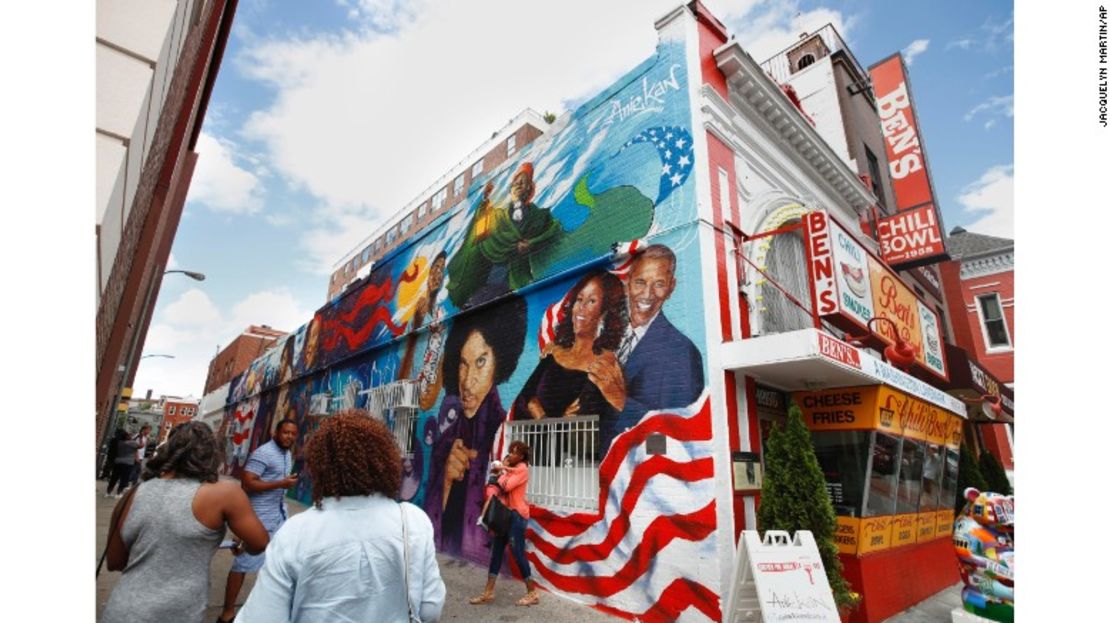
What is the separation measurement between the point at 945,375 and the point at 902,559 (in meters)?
4.73

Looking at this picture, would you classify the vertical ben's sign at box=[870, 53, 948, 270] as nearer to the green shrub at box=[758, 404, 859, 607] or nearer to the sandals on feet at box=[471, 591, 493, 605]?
the green shrub at box=[758, 404, 859, 607]

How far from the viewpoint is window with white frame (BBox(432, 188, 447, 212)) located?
35.0m

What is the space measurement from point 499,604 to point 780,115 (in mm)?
8622

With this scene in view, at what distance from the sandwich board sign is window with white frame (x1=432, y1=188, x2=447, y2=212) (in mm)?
32780

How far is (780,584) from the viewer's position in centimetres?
474

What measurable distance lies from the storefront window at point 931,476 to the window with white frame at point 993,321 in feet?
48.0

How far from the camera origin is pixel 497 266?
Result: 977 cm

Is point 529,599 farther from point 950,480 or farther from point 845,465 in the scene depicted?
point 950,480

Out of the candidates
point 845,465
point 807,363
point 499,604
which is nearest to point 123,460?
point 499,604

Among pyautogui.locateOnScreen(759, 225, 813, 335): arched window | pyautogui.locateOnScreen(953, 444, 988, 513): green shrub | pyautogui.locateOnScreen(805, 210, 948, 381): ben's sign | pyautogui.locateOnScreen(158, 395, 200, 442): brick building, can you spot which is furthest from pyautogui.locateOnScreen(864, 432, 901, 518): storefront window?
pyautogui.locateOnScreen(158, 395, 200, 442): brick building

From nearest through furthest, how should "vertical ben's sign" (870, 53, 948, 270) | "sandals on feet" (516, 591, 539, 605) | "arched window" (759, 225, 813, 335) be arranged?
"sandals on feet" (516, 591, 539, 605) → "arched window" (759, 225, 813, 335) → "vertical ben's sign" (870, 53, 948, 270)

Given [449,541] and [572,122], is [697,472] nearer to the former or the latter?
[449,541]

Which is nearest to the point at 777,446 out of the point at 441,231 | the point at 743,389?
the point at 743,389
